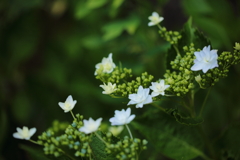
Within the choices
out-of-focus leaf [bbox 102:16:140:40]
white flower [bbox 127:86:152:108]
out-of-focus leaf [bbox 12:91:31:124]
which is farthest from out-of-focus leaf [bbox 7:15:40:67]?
white flower [bbox 127:86:152:108]

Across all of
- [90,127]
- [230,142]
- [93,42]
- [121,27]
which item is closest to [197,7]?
[121,27]

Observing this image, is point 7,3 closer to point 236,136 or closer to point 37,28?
point 37,28

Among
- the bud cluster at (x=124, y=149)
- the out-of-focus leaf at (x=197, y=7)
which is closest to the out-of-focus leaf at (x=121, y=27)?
the out-of-focus leaf at (x=197, y=7)

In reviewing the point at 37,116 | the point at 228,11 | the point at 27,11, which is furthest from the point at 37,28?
the point at 228,11

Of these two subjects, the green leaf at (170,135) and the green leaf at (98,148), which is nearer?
the green leaf at (98,148)

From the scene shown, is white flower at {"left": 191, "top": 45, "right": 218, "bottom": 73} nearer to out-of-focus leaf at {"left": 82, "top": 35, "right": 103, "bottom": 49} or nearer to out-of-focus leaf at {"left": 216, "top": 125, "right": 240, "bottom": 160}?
out-of-focus leaf at {"left": 216, "top": 125, "right": 240, "bottom": 160}

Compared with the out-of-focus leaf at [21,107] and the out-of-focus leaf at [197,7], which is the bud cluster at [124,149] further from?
the out-of-focus leaf at [21,107]
